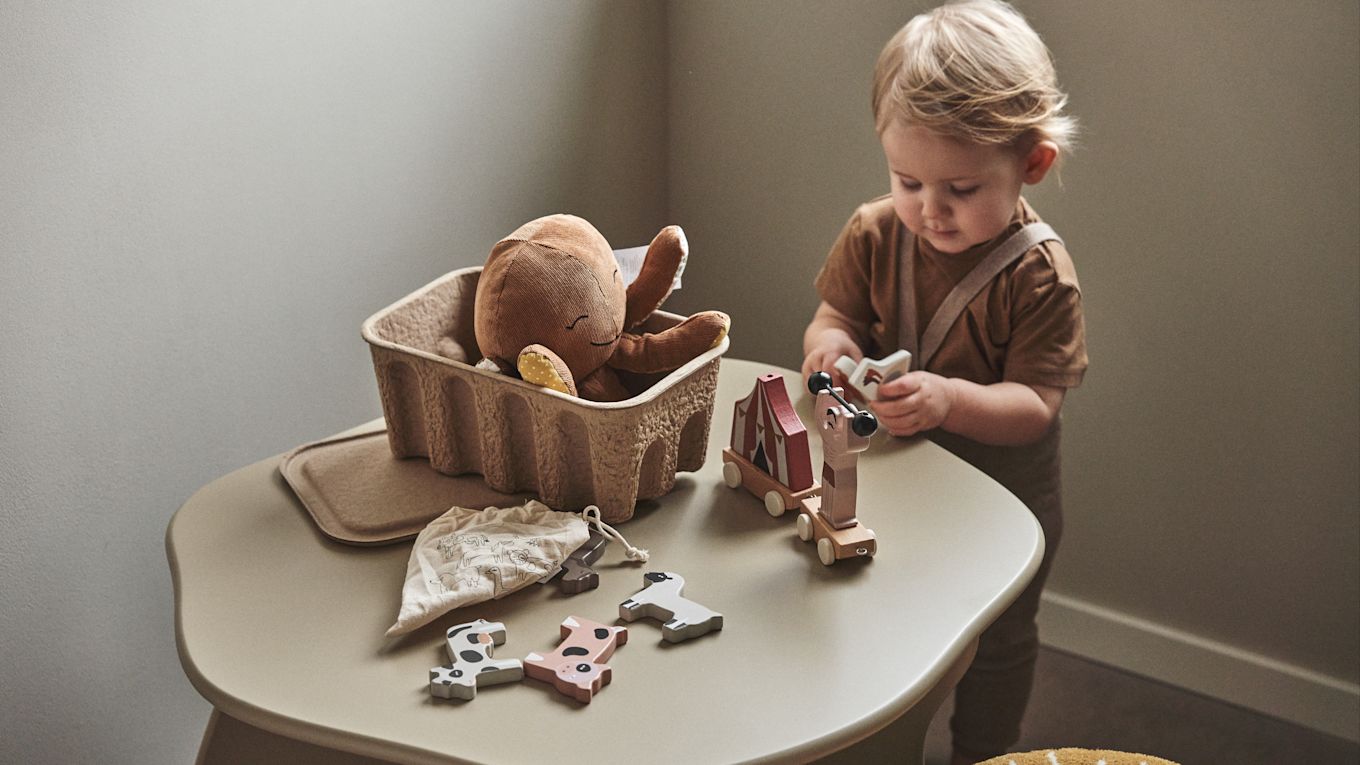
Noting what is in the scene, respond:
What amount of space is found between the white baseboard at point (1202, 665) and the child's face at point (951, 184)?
67 cm

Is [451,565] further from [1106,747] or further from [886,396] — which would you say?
[1106,747]

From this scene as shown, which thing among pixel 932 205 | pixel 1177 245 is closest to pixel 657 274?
pixel 932 205

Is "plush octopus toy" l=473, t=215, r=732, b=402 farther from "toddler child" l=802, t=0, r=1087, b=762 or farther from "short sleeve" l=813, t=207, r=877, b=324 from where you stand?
"short sleeve" l=813, t=207, r=877, b=324

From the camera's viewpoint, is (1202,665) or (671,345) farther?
(1202,665)

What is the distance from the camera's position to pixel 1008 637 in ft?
4.00

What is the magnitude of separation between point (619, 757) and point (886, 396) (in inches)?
18.5

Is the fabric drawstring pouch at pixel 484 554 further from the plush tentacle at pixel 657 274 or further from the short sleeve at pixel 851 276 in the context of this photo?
the short sleeve at pixel 851 276

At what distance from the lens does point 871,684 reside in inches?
26.5

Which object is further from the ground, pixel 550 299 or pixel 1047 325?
pixel 550 299

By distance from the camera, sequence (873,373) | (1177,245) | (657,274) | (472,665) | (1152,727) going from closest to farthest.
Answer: (472,665) → (657,274) → (873,373) → (1177,245) → (1152,727)

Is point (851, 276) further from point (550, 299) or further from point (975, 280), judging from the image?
point (550, 299)

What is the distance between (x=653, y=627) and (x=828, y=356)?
458mm

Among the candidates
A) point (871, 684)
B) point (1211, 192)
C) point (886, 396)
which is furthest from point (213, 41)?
point (1211, 192)

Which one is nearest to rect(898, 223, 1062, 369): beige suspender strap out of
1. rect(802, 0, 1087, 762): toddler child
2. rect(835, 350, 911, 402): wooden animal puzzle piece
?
rect(802, 0, 1087, 762): toddler child
